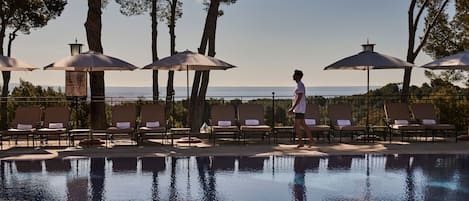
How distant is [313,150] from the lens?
36.4ft

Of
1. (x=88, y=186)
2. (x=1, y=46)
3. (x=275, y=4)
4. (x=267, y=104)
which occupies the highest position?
(x=275, y=4)

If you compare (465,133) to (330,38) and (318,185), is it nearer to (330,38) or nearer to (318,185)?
(318,185)

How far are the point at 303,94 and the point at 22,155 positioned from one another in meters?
5.63

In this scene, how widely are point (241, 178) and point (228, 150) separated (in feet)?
8.82

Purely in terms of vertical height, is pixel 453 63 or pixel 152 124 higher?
pixel 453 63

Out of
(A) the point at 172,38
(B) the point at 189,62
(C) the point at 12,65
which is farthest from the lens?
(A) the point at 172,38

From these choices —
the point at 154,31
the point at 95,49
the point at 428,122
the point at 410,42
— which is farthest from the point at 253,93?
the point at 428,122

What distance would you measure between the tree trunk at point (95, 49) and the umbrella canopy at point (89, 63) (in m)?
2.83

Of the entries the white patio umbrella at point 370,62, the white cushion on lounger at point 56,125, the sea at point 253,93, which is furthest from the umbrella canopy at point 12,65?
the white patio umbrella at point 370,62

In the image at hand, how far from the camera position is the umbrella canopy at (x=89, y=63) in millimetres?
11102

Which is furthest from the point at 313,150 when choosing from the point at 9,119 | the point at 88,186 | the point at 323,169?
the point at 9,119

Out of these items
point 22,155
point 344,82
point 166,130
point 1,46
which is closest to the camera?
point 22,155

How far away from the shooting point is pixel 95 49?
14609mm

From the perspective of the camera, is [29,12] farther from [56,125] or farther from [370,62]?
[370,62]
